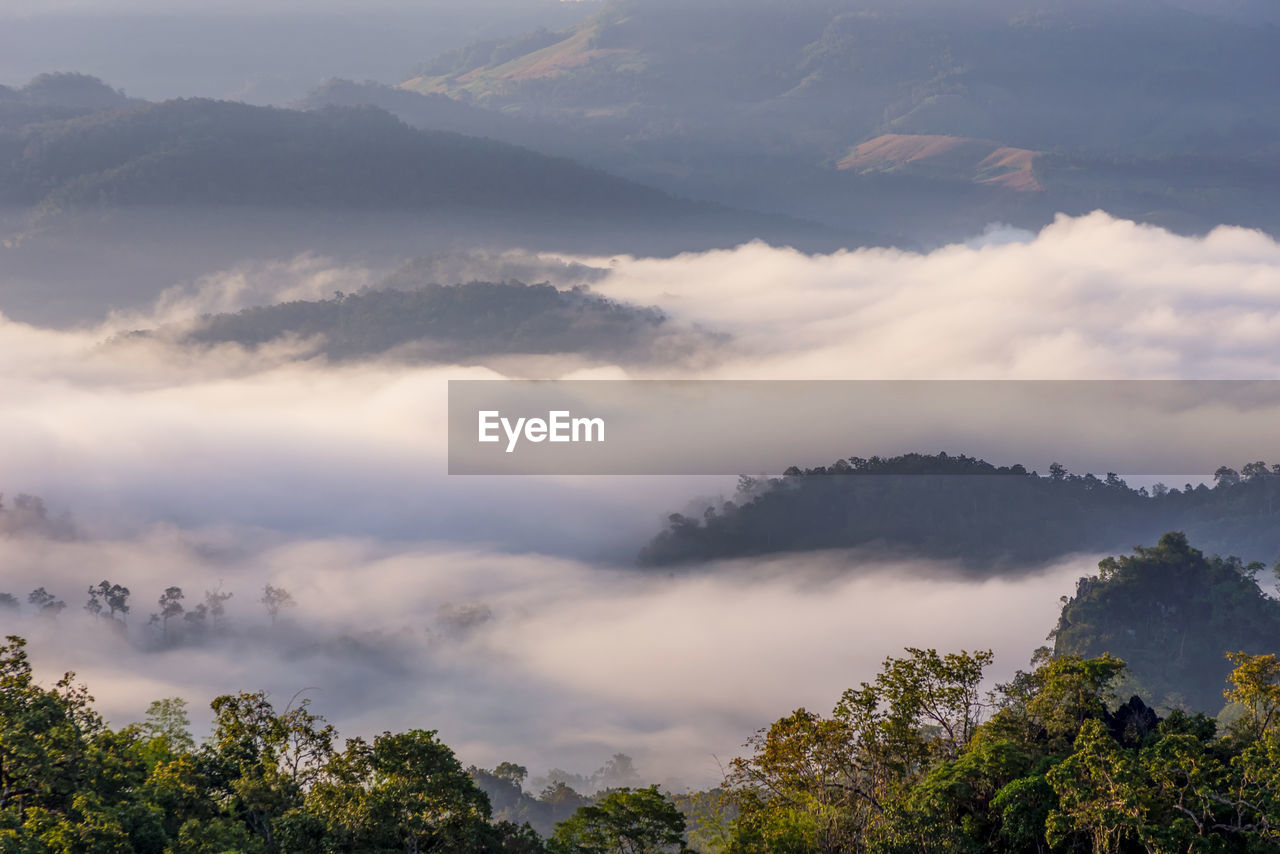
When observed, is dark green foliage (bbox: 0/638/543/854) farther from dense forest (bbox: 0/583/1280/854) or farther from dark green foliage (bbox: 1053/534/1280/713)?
dark green foliage (bbox: 1053/534/1280/713)

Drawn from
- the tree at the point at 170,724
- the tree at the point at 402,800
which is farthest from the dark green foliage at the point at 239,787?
the tree at the point at 170,724

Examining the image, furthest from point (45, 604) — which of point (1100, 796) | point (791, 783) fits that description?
point (1100, 796)

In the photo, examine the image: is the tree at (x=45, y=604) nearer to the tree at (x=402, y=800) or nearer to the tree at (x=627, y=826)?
the tree at (x=627, y=826)

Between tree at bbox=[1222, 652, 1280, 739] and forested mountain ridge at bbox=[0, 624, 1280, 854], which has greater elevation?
tree at bbox=[1222, 652, 1280, 739]

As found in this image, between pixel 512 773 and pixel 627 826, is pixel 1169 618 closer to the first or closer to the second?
pixel 512 773

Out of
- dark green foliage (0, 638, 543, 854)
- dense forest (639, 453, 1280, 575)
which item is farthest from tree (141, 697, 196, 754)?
dense forest (639, 453, 1280, 575)

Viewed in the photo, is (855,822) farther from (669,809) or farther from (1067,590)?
(1067,590)
